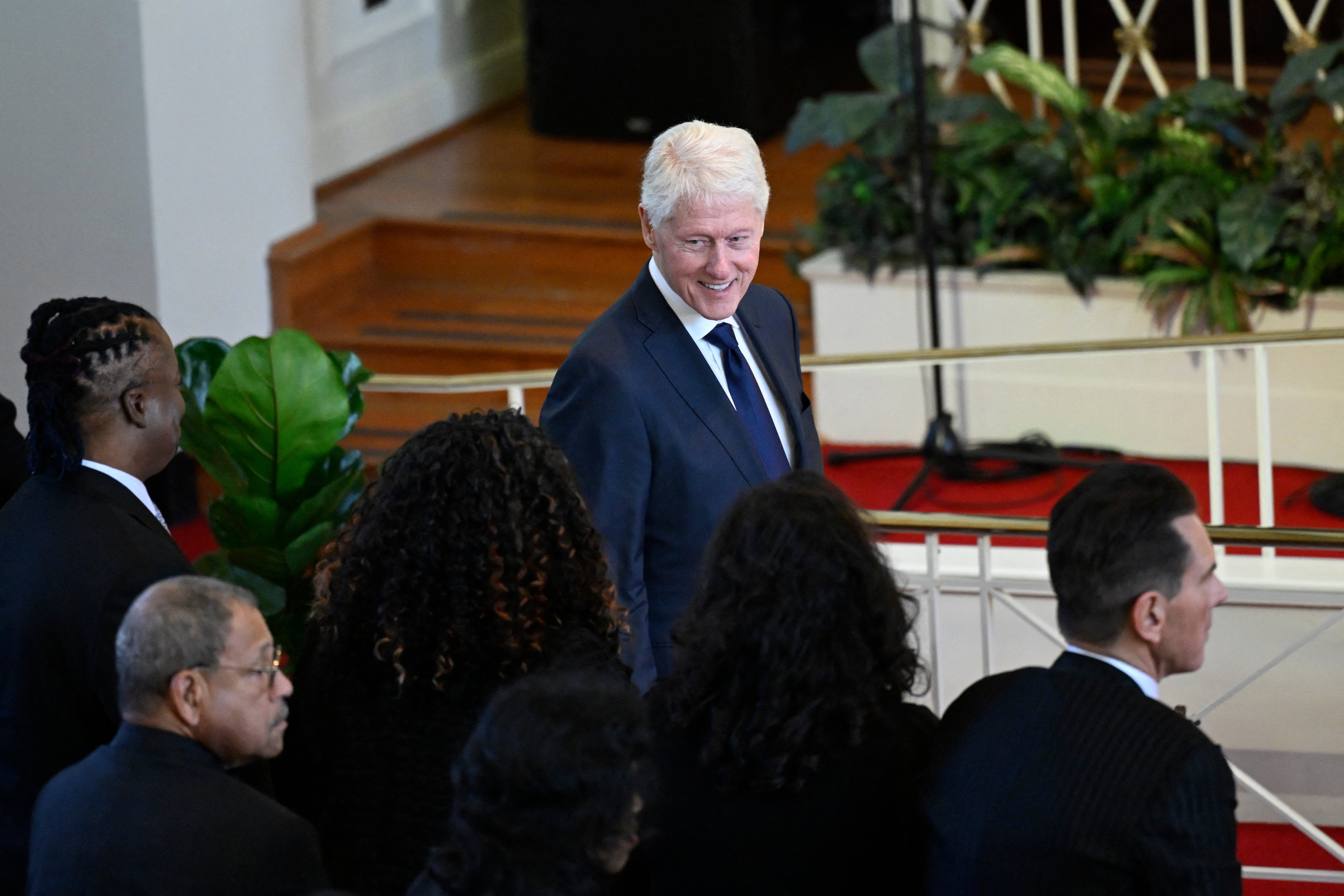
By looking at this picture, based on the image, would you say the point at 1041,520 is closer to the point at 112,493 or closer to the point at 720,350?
the point at 720,350

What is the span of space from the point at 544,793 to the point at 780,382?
119cm

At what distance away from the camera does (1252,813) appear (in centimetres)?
411

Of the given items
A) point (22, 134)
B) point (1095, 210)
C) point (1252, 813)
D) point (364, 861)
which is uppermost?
point (22, 134)

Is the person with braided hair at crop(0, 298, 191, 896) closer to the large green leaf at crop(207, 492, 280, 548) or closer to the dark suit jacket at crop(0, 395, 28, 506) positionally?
the dark suit jacket at crop(0, 395, 28, 506)

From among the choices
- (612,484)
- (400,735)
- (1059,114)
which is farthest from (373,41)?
(400,735)

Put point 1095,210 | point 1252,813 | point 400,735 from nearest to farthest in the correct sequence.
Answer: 1. point 400,735
2. point 1252,813
3. point 1095,210

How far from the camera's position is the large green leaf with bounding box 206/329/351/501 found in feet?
10.3

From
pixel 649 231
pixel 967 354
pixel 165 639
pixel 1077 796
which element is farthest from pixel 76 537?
pixel 967 354

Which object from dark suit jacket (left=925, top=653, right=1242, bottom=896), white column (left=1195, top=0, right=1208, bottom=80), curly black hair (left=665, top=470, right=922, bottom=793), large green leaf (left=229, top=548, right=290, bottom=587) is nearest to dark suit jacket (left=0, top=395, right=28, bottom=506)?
large green leaf (left=229, top=548, right=290, bottom=587)

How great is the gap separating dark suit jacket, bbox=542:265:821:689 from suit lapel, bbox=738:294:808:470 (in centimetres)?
13

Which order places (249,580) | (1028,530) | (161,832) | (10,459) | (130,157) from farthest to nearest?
(130,157) → (249,580) → (1028,530) → (10,459) → (161,832)

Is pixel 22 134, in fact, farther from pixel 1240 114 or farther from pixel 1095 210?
pixel 1240 114

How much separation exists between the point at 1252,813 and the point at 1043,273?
1796mm

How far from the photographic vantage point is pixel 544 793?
4.37ft
